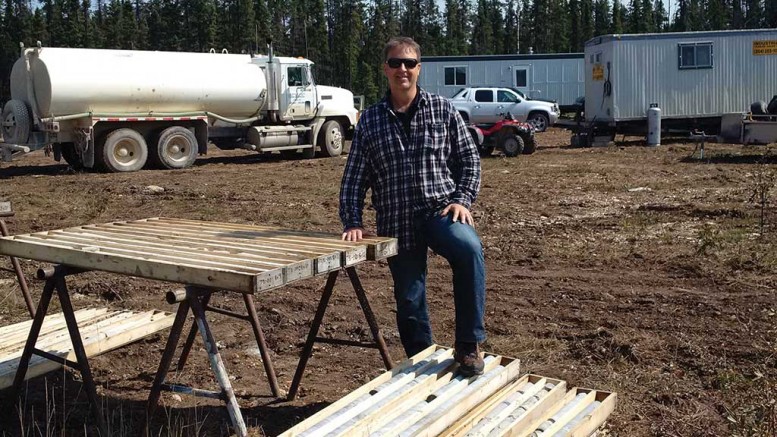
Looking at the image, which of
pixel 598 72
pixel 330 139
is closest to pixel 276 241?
pixel 330 139

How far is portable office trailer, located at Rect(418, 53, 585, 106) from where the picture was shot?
114ft

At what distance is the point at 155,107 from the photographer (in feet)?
60.4

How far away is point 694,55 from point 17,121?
55.7 ft

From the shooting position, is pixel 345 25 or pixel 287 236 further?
pixel 345 25

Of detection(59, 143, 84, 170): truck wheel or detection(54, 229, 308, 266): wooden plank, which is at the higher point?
detection(59, 143, 84, 170): truck wheel

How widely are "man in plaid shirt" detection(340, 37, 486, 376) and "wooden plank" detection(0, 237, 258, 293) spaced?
916 millimetres

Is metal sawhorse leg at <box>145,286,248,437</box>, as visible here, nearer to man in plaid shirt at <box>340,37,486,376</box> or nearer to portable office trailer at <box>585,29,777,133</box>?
man in plaid shirt at <box>340,37,486,376</box>

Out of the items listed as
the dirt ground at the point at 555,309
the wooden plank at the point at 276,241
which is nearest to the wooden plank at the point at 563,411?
the dirt ground at the point at 555,309

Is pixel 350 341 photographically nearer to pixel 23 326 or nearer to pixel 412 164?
pixel 412 164

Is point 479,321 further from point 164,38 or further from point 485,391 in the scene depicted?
point 164,38

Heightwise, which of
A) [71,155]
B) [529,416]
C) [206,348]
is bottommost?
[529,416]

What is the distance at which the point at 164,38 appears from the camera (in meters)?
66.8

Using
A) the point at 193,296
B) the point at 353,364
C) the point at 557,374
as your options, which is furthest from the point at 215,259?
the point at 557,374

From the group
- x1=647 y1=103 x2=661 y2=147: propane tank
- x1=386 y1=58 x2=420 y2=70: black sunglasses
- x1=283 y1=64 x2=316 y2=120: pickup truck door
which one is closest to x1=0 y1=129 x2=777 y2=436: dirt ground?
x1=386 y1=58 x2=420 y2=70: black sunglasses
